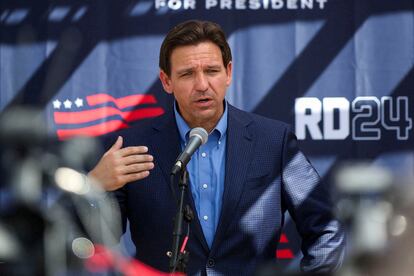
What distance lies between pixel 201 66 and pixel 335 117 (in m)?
1.52

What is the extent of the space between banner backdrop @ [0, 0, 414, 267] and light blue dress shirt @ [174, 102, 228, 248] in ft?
4.09

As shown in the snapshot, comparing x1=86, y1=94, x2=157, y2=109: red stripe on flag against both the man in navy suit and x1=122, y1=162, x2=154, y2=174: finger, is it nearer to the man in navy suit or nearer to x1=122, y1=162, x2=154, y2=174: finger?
the man in navy suit

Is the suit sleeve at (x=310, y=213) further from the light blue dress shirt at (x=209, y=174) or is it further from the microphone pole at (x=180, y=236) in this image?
the microphone pole at (x=180, y=236)

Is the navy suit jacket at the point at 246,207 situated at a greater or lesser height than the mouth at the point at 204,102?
lesser

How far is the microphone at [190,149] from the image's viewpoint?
78.5 inches

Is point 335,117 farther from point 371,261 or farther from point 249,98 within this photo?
point 371,261

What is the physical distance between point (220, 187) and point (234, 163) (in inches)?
4.2

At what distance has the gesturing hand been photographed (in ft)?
7.03

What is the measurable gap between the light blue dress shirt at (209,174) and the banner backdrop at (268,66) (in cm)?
125

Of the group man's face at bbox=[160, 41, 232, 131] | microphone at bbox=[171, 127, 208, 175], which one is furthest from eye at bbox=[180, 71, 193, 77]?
microphone at bbox=[171, 127, 208, 175]

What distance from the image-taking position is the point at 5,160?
0.97 m

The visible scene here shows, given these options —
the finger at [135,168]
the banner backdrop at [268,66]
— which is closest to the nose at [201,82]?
the finger at [135,168]

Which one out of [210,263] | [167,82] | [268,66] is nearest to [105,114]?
[268,66]

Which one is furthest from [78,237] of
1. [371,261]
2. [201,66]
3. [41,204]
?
[201,66]
